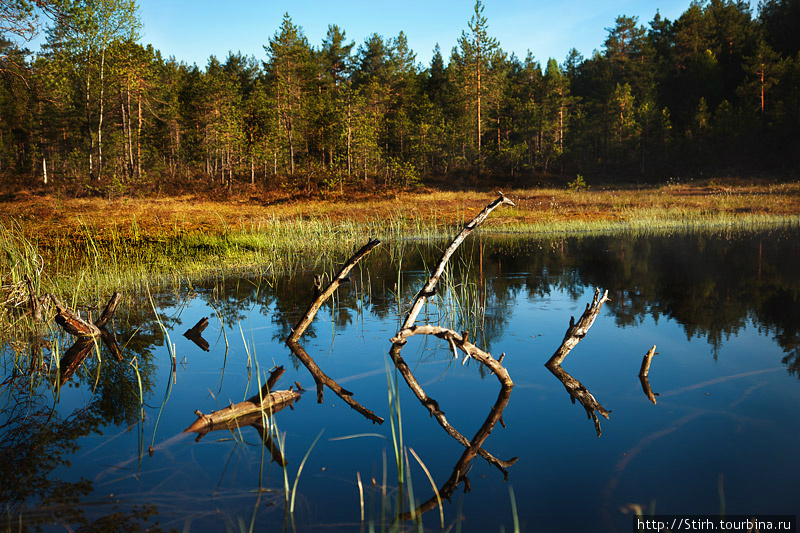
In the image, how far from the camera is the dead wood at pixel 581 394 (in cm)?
470

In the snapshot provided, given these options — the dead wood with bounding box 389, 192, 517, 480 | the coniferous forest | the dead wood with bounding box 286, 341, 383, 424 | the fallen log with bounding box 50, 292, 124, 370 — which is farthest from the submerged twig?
the coniferous forest

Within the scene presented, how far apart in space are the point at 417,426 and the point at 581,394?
176 centimetres

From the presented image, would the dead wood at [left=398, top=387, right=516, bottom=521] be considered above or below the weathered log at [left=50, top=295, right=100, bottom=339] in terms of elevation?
below

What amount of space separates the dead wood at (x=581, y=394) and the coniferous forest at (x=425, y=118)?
3389 cm

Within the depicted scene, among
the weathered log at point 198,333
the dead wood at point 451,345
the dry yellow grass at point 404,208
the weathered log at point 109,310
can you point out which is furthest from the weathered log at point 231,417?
the dry yellow grass at point 404,208

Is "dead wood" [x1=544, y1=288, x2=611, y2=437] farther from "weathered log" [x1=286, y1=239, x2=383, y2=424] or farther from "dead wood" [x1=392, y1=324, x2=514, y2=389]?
"weathered log" [x1=286, y1=239, x2=383, y2=424]

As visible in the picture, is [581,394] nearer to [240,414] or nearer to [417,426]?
[417,426]

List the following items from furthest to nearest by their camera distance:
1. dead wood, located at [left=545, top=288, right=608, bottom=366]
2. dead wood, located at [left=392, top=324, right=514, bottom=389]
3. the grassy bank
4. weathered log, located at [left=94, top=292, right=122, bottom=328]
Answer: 1. the grassy bank
2. weathered log, located at [left=94, top=292, right=122, bottom=328]
3. dead wood, located at [left=545, top=288, right=608, bottom=366]
4. dead wood, located at [left=392, top=324, right=514, bottom=389]

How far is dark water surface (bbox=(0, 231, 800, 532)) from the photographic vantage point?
3.29m

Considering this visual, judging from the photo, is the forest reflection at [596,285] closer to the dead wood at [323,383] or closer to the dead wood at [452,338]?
the dead wood at [323,383]

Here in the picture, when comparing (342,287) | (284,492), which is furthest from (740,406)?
(342,287)

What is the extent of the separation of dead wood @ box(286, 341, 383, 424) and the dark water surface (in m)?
0.10

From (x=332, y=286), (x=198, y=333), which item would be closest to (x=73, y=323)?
(x=198, y=333)

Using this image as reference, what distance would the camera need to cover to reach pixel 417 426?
176 inches
